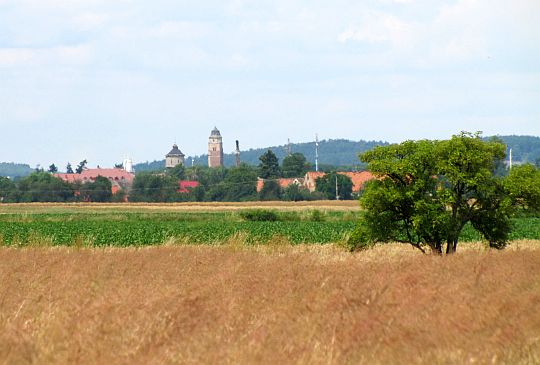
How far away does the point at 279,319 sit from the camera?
8.62 metres

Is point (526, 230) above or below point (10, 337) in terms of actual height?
below

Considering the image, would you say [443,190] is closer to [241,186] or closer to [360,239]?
[360,239]

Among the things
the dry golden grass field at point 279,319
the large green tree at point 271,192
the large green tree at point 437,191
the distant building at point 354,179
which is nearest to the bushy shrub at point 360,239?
the large green tree at point 437,191

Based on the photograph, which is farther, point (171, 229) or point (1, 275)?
point (171, 229)

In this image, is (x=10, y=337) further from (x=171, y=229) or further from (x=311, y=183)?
(x=311, y=183)

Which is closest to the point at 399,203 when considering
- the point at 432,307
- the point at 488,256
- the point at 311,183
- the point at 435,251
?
the point at 435,251

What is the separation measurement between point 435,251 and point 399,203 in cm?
167

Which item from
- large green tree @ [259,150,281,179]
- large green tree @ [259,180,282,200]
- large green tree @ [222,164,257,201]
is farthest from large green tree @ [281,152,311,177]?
large green tree @ [259,180,282,200]

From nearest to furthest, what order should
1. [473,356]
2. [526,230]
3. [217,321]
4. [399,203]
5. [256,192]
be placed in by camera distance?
[473,356], [217,321], [399,203], [526,230], [256,192]

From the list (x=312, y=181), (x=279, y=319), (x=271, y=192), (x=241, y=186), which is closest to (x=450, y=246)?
(x=279, y=319)

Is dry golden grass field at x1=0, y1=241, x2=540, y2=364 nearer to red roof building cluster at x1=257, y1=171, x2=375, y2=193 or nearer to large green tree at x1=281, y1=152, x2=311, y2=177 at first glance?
red roof building cluster at x1=257, y1=171, x2=375, y2=193

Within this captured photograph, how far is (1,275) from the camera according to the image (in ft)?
43.8

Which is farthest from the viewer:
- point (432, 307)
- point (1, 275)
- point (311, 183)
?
point (311, 183)

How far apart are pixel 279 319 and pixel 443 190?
59.5 ft
